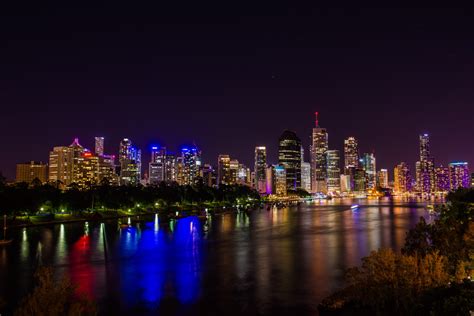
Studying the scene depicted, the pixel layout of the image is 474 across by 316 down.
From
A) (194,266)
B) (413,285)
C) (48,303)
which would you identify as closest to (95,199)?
(194,266)

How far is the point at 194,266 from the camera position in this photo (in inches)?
1287

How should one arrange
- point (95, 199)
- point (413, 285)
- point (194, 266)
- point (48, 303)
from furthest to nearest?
point (95, 199) < point (194, 266) < point (413, 285) < point (48, 303)

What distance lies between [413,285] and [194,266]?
62.7 feet

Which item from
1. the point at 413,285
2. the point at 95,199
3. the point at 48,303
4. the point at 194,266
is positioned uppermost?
the point at 95,199

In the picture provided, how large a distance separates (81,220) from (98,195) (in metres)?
12.7

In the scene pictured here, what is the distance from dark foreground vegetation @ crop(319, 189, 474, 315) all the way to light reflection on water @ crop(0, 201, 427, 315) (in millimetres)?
2713

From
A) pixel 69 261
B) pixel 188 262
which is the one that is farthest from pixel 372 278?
pixel 69 261

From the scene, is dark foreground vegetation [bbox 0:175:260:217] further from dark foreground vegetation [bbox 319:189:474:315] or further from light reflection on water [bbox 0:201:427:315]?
dark foreground vegetation [bbox 319:189:474:315]

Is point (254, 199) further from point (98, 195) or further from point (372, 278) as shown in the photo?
point (372, 278)

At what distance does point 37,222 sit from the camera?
6675 cm

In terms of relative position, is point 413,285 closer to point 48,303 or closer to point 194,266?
point 48,303

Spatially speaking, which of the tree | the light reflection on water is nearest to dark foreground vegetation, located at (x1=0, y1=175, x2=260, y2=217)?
the light reflection on water

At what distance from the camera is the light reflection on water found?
22.3 metres

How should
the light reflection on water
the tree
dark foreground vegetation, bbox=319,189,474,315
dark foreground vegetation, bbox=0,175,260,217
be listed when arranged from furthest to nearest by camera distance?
dark foreground vegetation, bbox=0,175,260,217 → the light reflection on water → dark foreground vegetation, bbox=319,189,474,315 → the tree
